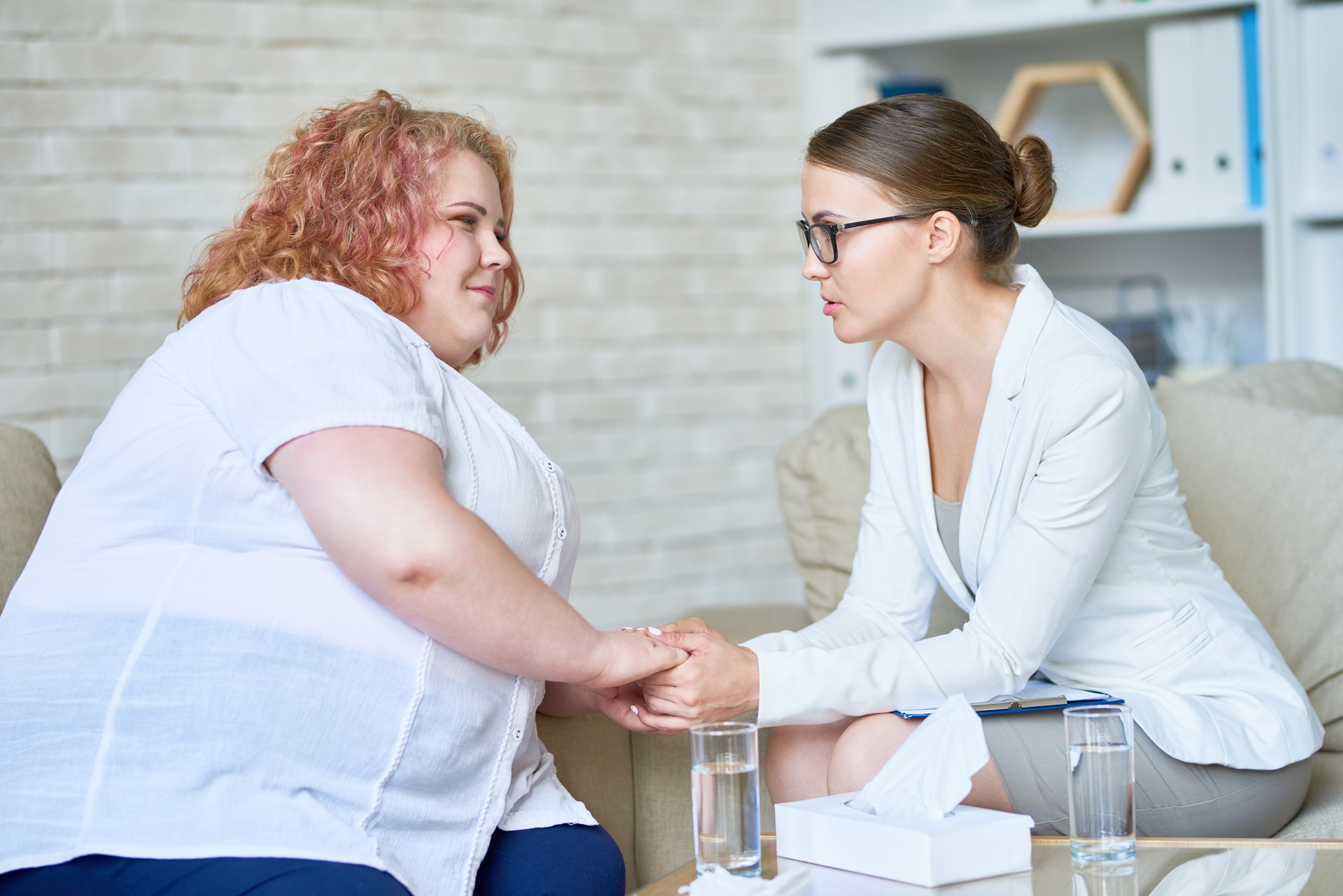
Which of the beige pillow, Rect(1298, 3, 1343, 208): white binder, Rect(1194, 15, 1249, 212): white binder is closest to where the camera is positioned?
the beige pillow

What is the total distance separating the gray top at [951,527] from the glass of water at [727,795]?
1.98 feet

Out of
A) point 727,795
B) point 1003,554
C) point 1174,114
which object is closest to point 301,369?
point 727,795

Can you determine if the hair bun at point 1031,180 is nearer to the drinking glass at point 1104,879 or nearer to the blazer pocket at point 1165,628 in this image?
the blazer pocket at point 1165,628

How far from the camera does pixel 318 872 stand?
113 cm

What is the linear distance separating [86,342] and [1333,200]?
7.80 ft

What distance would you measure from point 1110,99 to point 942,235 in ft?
5.59

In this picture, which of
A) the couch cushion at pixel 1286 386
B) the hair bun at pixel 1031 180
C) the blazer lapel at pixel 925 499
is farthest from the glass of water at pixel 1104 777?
the couch cushion at pixel 1286 386

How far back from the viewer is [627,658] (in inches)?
52.5

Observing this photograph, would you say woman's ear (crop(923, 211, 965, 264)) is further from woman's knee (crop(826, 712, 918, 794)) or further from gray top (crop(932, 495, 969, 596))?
woman's knee (crop(826, 712, 918, 794))

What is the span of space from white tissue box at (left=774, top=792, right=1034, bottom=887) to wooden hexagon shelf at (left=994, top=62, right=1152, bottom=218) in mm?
2022

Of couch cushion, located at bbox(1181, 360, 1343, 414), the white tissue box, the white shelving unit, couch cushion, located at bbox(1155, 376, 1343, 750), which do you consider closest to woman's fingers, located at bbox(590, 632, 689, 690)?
the white tissue box

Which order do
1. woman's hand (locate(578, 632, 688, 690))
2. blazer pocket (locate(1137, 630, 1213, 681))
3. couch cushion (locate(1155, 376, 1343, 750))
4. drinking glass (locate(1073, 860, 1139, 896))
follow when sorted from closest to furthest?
drinking glass (locate(1073, 860, 1139, 896)) → woman's hand (locate(578, 632, 688, 690)) → blazer pocket (locate(1137, 630, 1213, 681)) → couch cushion (locate(1155, 376, 1343, 750))

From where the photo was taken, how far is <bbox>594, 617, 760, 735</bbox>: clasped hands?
140 centimetres

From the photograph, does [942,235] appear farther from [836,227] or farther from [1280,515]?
[1280,515]
